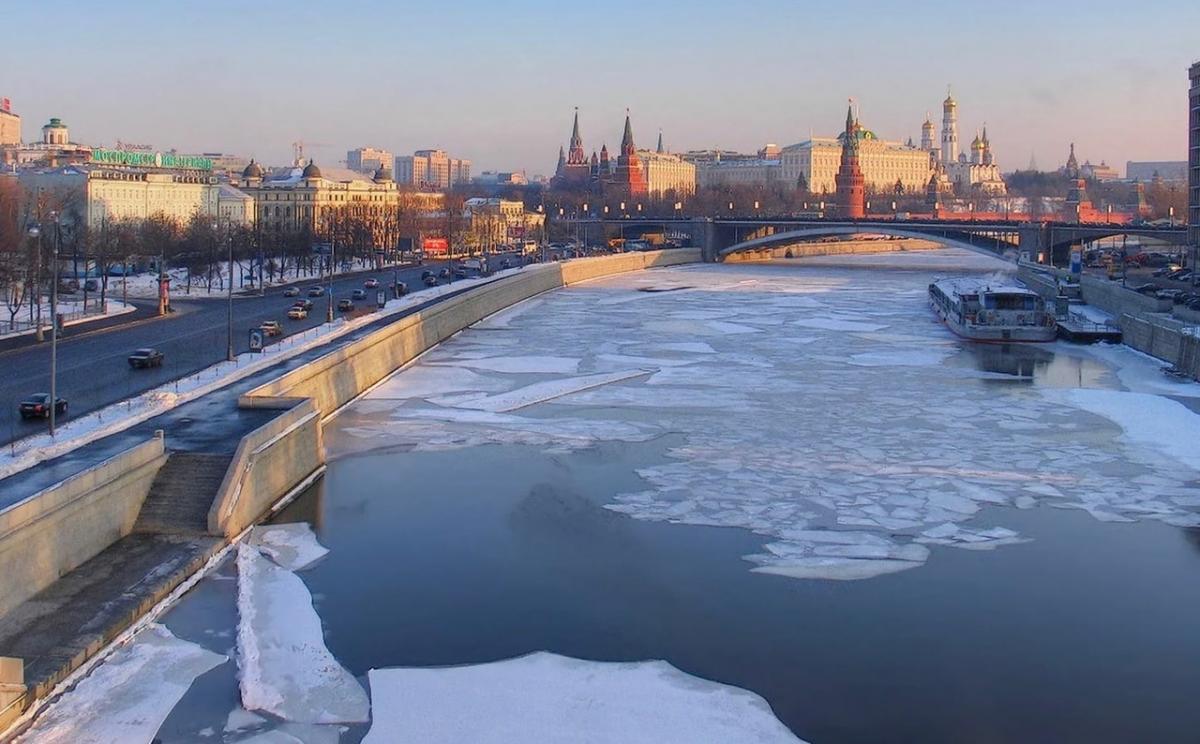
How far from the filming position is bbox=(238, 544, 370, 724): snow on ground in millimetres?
11234

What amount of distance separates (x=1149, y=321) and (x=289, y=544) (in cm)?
2517

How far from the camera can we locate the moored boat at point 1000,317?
123 ft

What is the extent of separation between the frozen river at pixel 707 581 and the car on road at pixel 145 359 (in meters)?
3.83

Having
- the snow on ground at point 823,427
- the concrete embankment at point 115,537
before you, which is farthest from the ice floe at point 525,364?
the concrete embankment at point 115,537

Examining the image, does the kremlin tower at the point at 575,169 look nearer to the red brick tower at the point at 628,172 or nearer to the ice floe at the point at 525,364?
the red brick tower at the point at 628,172

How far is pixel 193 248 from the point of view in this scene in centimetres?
5341

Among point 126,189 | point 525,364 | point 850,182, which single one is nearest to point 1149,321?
point 525,364

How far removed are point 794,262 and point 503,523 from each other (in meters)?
66.4

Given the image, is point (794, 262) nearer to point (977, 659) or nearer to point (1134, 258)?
point (1134, 258)

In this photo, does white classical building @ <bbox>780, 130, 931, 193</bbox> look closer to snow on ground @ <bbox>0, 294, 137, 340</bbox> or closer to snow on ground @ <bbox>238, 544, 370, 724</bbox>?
snow on ground @ <bbox>0, 294, 137, 340</bbox>

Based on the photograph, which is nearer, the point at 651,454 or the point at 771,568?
the point at 771,568

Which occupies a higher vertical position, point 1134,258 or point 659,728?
point 1134,258

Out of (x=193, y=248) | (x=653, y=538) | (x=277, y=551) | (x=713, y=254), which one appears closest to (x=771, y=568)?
(x=653, y=538)

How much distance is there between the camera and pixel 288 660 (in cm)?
1218
